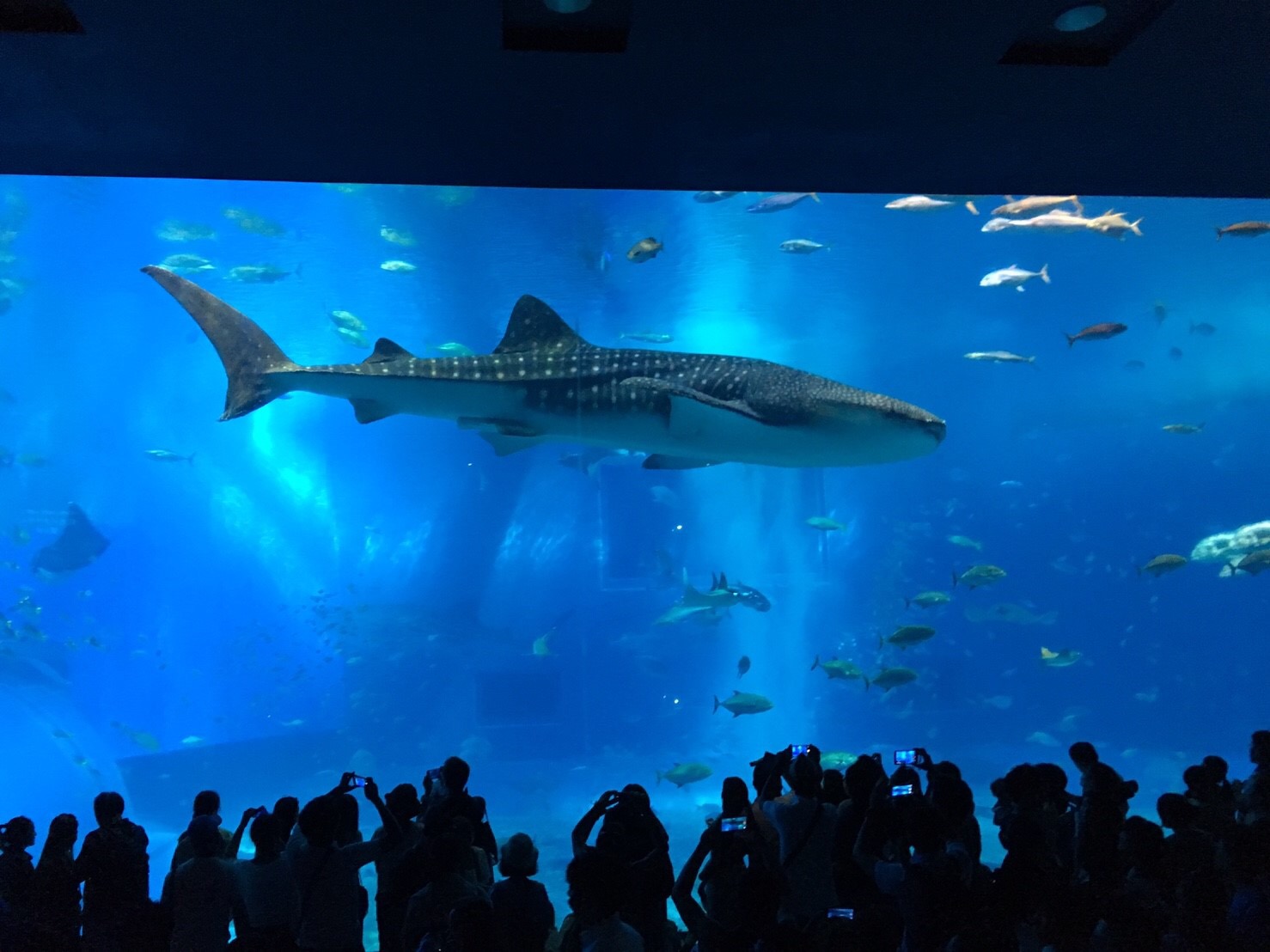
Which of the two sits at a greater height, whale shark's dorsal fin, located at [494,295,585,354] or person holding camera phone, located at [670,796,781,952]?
whale shark's dorsal fin, located at [494,295,585,354]

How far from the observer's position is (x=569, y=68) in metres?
3.71

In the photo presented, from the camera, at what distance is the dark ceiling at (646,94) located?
334 centimetres

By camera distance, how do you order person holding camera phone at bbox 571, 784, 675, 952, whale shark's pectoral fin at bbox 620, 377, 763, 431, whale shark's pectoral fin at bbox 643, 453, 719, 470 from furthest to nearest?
whale shark's pectoral fin at bbox 643, 453, 719, 470, whale shark's pectoral fin at bbox 620, 377, 763, 431, person holding camera phone at bbox 571, 784, 675, 952

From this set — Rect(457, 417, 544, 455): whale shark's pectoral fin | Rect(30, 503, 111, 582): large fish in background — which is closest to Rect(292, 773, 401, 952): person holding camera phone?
Rect(457, 417, 544, 455): whale shark's pectoral fin

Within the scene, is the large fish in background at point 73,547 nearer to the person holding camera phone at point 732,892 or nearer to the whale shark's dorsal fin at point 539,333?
the whale shark's dorsal fin at point 539,333

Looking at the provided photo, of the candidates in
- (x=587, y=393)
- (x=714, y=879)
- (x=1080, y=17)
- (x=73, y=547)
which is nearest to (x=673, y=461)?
(x=587, y=393)

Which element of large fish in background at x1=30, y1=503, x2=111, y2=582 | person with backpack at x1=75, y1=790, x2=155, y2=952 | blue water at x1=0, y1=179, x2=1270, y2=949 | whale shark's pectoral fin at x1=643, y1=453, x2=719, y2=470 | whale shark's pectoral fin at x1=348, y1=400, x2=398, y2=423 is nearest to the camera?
person with backpack at x1=75, y1=790, x2=155, y2=952

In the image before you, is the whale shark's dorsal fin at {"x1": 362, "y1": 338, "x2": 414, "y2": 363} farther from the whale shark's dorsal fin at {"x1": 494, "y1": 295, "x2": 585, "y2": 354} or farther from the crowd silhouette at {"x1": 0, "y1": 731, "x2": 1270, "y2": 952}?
the crowd silhouette at {"x1": 0, "y1": 731, "x2": 1270, "y2": 952}

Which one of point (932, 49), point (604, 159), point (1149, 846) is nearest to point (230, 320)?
point (604, 159)

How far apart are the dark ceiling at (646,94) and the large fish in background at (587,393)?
4.17ft

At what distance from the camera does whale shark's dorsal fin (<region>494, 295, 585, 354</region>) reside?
6.12 meters

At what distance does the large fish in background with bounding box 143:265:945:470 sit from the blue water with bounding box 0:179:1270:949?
791 cm

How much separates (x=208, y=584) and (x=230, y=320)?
104 ft

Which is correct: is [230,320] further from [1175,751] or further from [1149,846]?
[1175,751]
